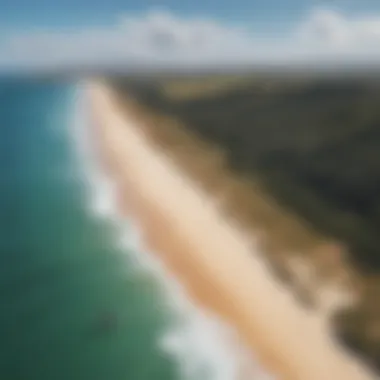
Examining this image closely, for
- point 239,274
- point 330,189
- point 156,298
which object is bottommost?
point 156,298

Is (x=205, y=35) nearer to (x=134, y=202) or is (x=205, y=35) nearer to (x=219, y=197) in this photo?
(x=219, y=197)

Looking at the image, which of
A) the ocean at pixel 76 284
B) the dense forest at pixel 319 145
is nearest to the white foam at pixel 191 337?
the ocean at pixel 76 284

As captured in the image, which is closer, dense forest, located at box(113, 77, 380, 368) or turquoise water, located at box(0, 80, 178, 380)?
turquoise water, located at box(0, 80, 178, 380)

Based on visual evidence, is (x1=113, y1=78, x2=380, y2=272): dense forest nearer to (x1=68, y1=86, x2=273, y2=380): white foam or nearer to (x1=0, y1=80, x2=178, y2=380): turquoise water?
(x1=68, y1=86, x2=273, y2=380): white foam

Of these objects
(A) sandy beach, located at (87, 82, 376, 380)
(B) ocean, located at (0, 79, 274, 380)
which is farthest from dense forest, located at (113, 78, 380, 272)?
(B) ocean, located at (0, 79, 274, 380)

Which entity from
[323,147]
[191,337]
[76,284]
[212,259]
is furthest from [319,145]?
[76,284]

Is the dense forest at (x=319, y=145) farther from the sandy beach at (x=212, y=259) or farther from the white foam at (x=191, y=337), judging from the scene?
the white foam at (x=191, y=337)

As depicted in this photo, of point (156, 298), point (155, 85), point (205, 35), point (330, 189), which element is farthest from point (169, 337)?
point (205, 35)
